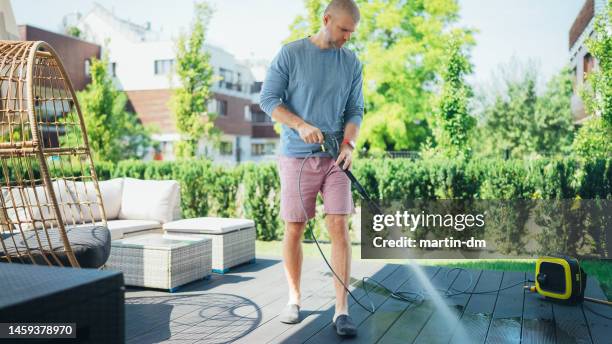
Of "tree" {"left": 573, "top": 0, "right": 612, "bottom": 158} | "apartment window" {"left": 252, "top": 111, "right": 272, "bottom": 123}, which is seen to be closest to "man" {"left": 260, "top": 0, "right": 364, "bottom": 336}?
"tree" {"left": 573, "top": 0, "right": 612, "bottom": 158}

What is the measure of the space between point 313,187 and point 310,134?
0.39 metres

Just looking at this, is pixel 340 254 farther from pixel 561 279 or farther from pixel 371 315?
pixel 561 279

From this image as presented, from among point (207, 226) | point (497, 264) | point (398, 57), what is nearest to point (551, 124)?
point (398, 57)

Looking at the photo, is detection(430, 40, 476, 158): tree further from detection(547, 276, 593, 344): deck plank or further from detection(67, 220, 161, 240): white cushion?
detection(547, 276, 593, 344): deck plank

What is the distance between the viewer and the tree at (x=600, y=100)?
5.99m

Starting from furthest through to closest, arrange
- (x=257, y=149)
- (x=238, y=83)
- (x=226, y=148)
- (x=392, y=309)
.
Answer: (x=257, y=149)
(x=238, y=83)
(x=226, y=148)
(x=392, y=309)

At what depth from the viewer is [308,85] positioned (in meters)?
2.88

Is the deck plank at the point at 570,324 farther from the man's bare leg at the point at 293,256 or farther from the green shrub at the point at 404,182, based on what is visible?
the green shrub at the point at 404,182

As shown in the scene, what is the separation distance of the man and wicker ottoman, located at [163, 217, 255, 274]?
1.49 meters

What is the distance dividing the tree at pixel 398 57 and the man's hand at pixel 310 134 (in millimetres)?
16505

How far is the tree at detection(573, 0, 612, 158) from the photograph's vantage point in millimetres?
5988

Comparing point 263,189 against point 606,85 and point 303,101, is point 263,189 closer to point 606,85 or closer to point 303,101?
point 303,101

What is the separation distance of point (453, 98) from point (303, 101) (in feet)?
21.4

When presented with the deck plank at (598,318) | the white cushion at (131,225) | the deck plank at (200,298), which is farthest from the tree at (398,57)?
the deck plank at (598,318)
